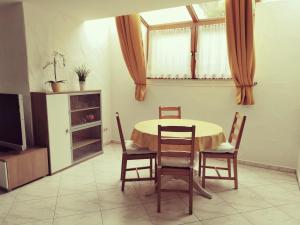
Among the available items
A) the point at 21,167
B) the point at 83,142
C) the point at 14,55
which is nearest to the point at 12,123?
the point at 21,167

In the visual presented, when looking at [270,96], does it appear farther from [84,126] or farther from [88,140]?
[88,140]

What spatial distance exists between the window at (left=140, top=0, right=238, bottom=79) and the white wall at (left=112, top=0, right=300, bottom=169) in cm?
27

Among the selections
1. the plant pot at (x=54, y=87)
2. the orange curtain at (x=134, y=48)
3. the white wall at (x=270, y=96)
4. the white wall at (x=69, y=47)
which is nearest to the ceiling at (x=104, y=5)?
the white wall at (x=69, y=47)

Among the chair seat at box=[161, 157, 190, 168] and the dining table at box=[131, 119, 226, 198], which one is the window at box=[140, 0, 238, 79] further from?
the chair seat at box=[161, 157, 190, 168]

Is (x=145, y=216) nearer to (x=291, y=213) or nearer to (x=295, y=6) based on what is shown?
(x=291, y=213)

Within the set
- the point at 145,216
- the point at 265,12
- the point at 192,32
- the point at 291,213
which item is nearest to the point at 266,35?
the point at 265,12

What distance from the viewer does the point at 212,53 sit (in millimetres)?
3867

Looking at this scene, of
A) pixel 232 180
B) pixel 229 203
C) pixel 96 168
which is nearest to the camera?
pixel 229 203

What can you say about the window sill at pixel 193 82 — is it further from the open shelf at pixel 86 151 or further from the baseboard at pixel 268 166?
the open shelf at pixel 86 151

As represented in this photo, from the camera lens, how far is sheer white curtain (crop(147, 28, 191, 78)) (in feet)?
13.5

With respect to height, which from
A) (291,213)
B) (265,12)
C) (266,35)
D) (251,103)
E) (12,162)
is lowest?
(291,213)

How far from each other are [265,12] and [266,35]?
32 centimetres

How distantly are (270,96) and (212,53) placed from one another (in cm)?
112

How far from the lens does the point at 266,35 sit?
338 cm
